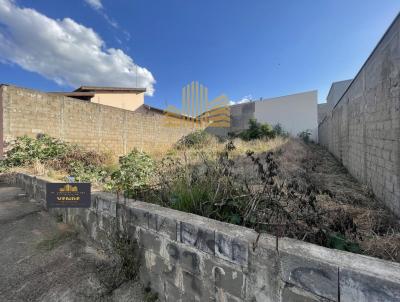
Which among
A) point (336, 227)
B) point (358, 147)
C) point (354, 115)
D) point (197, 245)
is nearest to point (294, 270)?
point (197, 245)

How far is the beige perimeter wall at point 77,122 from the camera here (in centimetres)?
603

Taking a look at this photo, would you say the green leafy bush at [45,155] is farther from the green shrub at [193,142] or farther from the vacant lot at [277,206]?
the vacant lot at [277,206]

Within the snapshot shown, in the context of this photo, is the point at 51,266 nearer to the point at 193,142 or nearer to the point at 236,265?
the point at 236,265

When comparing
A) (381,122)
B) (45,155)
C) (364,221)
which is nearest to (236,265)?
(364,221)

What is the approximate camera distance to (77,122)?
7.75 metres

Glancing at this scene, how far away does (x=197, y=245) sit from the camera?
129cm

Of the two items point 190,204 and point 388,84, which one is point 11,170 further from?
point 388,84

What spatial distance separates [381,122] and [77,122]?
27.5 feet

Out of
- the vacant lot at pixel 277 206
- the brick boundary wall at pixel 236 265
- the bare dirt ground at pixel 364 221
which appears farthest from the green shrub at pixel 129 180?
the bare dirt ground at pixel 364 221

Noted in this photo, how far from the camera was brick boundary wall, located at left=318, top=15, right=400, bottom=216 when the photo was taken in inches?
95.5

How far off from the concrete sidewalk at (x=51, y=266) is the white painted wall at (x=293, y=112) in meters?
15.9

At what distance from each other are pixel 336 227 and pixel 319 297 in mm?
810

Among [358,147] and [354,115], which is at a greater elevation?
[354,115]

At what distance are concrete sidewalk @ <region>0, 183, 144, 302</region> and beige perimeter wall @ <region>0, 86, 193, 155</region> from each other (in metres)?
4.44
